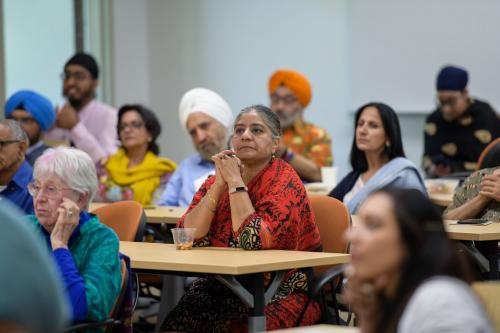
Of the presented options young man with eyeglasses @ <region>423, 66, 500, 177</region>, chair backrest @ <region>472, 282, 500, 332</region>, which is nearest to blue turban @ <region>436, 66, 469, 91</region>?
young man with eyeglasses @ <region>423, 66, 500, 177</region>

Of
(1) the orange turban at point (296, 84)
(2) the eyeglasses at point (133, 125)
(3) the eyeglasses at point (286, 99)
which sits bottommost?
(2) the eyeglasses at point (133, 125)

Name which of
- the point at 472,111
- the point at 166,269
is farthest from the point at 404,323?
the point at 472,111

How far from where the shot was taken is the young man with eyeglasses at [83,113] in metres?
7.20

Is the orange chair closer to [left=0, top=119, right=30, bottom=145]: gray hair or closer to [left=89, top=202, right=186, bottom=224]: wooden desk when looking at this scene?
[left=89, top=202, right=186, bottom=224]: wooden desk

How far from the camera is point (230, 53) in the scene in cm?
930

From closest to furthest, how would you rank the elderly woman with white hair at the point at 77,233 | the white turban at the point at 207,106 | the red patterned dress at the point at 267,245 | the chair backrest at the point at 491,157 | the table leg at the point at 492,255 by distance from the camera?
the elderly woman with white hair at the point at 77,233 < the red patterned dress at the point at 267,245 < the table leg at the point at 492,255 < the chair backrest at the point at 491,157 < the white turban at the point at 207,106

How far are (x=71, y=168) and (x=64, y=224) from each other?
0.74 ft

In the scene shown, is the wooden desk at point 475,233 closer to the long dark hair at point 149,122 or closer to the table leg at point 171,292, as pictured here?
the table leg at point 171,292

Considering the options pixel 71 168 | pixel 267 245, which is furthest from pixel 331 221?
pixel 71 168

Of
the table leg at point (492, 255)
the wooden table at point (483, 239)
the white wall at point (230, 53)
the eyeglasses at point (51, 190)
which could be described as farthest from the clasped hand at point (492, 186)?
the white wall at point (230, 53)

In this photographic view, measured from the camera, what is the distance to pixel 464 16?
28.8 feet

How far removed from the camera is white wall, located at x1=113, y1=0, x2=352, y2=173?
29.7 ft

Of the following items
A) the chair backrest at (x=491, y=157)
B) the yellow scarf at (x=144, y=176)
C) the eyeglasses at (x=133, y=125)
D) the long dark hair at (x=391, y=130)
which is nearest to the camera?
the chair backrest at (x=491, y=157)

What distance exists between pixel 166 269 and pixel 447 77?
4691mm
